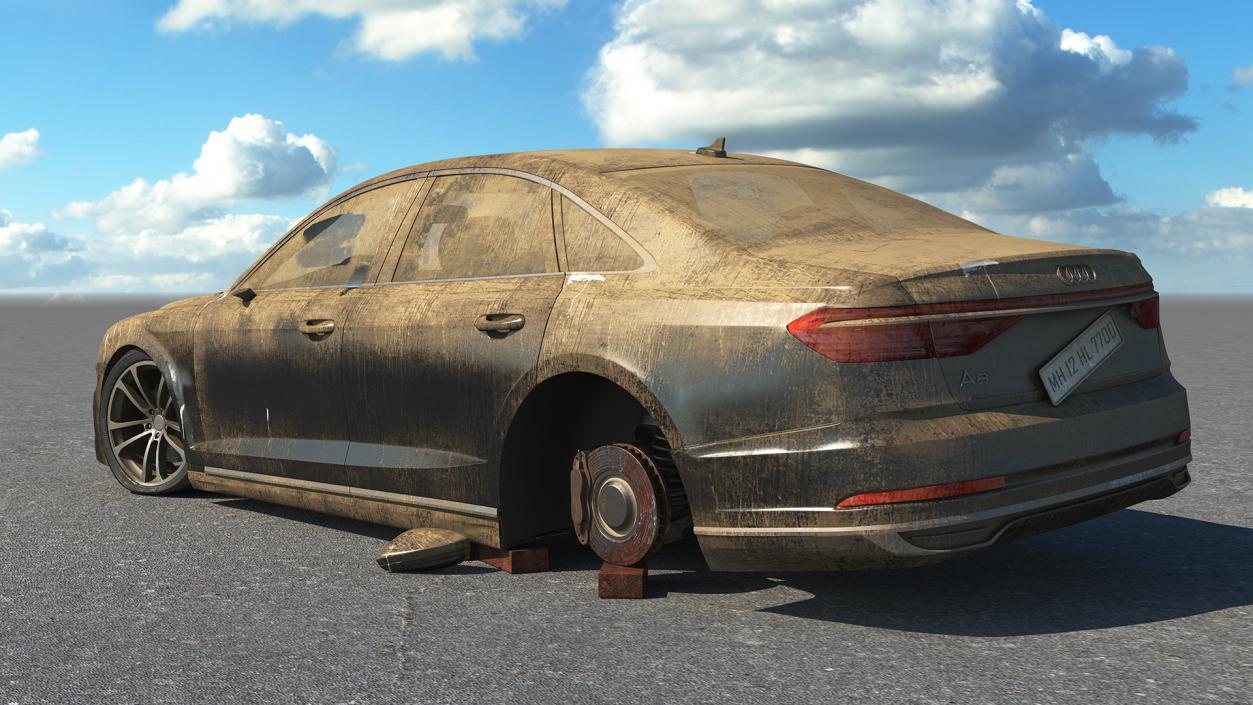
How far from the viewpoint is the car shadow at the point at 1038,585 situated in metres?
4.20

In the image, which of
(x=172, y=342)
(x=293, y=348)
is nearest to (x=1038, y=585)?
(x=293, y=348)

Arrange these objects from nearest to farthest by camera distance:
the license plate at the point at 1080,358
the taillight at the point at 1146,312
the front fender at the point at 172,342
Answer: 1. the license plate at the point at 1080,358
2. the taillight at the point at 1146,312
3. the front fender at the point at 172,342

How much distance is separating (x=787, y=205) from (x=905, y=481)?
1328mm

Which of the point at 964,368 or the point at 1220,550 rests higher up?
the point at 964,368

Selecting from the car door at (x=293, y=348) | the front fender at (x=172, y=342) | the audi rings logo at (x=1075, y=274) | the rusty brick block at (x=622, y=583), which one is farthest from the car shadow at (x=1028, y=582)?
the front fender at (x=172, y=342)

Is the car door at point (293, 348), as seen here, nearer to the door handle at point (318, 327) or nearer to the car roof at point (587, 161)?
the door handle at point (318, 327)

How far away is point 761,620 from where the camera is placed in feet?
13.9

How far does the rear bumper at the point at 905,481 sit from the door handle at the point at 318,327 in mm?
1972

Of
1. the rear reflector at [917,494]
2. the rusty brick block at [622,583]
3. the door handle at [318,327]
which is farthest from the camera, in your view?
the door handle at [318,327]

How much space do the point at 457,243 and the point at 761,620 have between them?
1.96 m

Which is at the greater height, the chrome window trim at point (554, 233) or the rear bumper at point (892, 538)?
the chrome window trim at point (554, 233)

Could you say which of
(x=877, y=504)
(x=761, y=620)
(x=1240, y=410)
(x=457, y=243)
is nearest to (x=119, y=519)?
(x=457, y=243)

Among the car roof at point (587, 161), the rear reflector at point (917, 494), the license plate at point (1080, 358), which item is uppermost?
the car roof at point (587, 161)

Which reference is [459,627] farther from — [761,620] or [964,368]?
[964,368]
